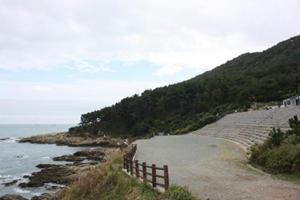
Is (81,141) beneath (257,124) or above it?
beneath

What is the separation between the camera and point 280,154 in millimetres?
13414

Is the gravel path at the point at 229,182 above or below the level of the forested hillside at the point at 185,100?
below

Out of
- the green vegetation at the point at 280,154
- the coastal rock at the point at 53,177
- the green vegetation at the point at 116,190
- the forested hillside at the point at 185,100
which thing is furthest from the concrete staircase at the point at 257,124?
the forested hillside at the point at 185,100

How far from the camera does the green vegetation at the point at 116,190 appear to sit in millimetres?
9477

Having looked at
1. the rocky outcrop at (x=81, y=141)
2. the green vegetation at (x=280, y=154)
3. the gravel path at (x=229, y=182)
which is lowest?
the rocky outcrop at (x=81, y=141)

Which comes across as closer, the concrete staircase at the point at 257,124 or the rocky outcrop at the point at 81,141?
the concrete staircase at the point at 257,124

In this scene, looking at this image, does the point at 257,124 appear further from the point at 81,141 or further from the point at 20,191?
the point at 81,141

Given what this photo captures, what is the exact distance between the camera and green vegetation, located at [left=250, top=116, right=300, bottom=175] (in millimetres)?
12484

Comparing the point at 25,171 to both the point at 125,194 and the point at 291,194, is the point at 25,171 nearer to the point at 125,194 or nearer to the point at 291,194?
the point at 125,194

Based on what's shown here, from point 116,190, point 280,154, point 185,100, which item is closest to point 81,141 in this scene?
point 185,100

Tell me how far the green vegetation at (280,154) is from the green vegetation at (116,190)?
5170 mm

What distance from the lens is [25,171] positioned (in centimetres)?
3388

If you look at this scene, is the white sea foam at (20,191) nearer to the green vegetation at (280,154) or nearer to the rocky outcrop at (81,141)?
the green vegetation at (280,154)

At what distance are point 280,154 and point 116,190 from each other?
270 inches
